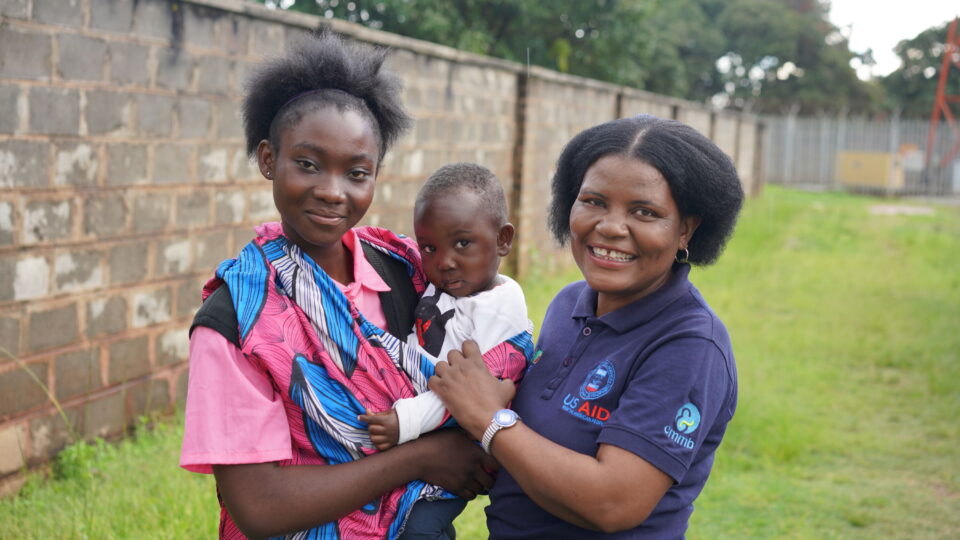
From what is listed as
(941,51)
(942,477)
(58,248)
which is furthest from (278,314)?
(941,51)

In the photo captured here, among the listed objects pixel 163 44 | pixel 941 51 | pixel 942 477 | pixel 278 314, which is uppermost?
pixel 941 51

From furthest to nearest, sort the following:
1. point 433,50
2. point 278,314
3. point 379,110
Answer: point 433,50, point 379,110, point 278,314

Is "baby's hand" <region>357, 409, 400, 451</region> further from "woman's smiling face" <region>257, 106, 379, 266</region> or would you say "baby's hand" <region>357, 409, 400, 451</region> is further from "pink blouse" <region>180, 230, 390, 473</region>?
"woman's smiling face" <region>257, 106, 379, 266</region>

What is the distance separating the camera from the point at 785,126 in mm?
26500

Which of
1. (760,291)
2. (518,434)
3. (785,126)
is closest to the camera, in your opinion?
(518,434)

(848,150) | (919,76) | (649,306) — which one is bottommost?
(649,306)

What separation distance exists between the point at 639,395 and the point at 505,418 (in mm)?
283


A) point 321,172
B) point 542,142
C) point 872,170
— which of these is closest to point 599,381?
point 321,172

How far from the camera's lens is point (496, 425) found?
187 cm

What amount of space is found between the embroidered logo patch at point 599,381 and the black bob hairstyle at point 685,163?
38cm

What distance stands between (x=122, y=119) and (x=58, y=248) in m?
0.68

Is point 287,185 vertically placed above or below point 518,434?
above

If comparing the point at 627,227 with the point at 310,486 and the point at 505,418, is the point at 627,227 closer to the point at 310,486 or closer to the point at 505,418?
the point at 505,418

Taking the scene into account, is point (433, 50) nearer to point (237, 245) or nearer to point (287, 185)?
point (237, 245)
